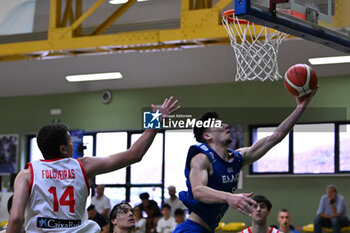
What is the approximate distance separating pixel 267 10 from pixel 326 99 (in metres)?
9.54

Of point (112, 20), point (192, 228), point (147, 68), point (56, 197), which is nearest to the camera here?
point (56, 197)

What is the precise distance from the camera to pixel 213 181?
516 cm

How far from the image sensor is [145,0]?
47.5ft

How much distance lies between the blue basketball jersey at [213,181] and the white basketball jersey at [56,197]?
127cm

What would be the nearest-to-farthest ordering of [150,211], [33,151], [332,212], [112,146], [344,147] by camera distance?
1. [332,212]
2. [344,147]
3. [150,211]
4. [112,146]
5. [33,151]

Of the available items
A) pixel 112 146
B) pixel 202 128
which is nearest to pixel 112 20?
pixel 112 146

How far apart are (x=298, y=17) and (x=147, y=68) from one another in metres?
9.83

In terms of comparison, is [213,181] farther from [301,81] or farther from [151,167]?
[151,167]

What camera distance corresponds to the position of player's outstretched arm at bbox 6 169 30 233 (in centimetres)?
387

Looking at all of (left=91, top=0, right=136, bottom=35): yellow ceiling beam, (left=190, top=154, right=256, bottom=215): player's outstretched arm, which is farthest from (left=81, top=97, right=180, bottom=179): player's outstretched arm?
(left=91, top=0, right=136, bottom=35): yellow ceiling beam

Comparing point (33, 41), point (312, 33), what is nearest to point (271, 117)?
point (33, 41)

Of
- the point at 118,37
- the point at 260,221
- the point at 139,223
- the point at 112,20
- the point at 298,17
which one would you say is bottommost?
the point at 139,223

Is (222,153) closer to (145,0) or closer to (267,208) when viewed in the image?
(267,208)

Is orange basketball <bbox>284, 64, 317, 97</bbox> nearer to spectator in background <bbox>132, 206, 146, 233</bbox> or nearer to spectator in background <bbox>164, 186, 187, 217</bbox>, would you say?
spectator in background <bbox>132, 206, 146, 233</bbox>
